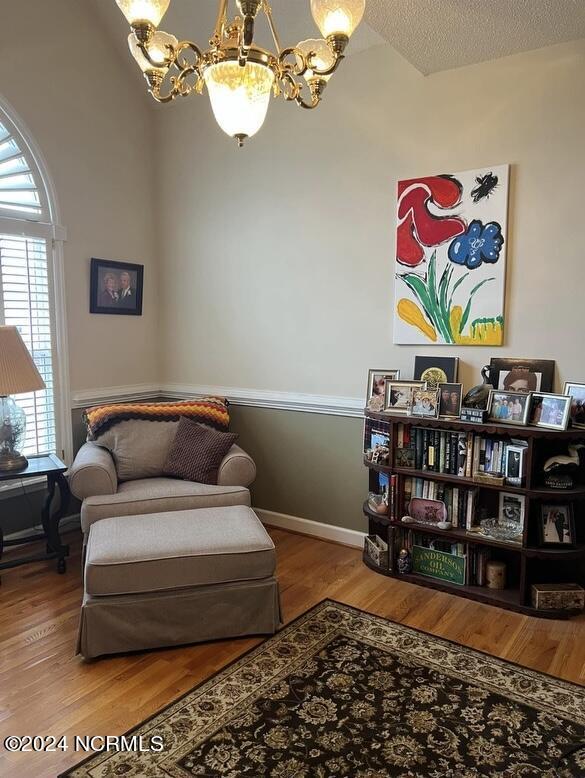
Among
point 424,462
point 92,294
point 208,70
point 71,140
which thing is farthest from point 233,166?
point 424,462

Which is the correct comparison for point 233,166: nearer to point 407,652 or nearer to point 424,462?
point 424,462

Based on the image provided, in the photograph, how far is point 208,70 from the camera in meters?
1.81

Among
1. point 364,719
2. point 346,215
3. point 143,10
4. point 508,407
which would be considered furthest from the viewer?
point 346,215

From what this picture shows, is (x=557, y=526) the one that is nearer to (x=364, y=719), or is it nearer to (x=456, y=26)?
(x=364, y=719)

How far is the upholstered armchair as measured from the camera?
2965mm

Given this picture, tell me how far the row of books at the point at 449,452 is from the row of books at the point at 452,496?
92mm

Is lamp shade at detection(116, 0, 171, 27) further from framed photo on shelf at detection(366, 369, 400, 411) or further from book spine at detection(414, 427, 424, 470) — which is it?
book spine at detection(414, 427, 424, 470)

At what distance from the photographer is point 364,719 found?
2045 millimetres

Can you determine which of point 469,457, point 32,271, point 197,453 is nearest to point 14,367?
point 32,271

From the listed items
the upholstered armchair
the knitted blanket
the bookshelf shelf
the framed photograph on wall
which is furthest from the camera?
the framed photograph on wall

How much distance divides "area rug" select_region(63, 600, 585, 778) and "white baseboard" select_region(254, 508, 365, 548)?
1.07 m

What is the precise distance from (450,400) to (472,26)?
5.76 feet

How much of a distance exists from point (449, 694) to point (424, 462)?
1.20 metres

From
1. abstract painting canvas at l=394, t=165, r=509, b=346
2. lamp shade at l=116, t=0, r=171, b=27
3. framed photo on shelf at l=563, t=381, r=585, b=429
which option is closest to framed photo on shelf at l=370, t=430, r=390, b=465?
abstract painting canvas at l=394, t=165, r=509, b=346
